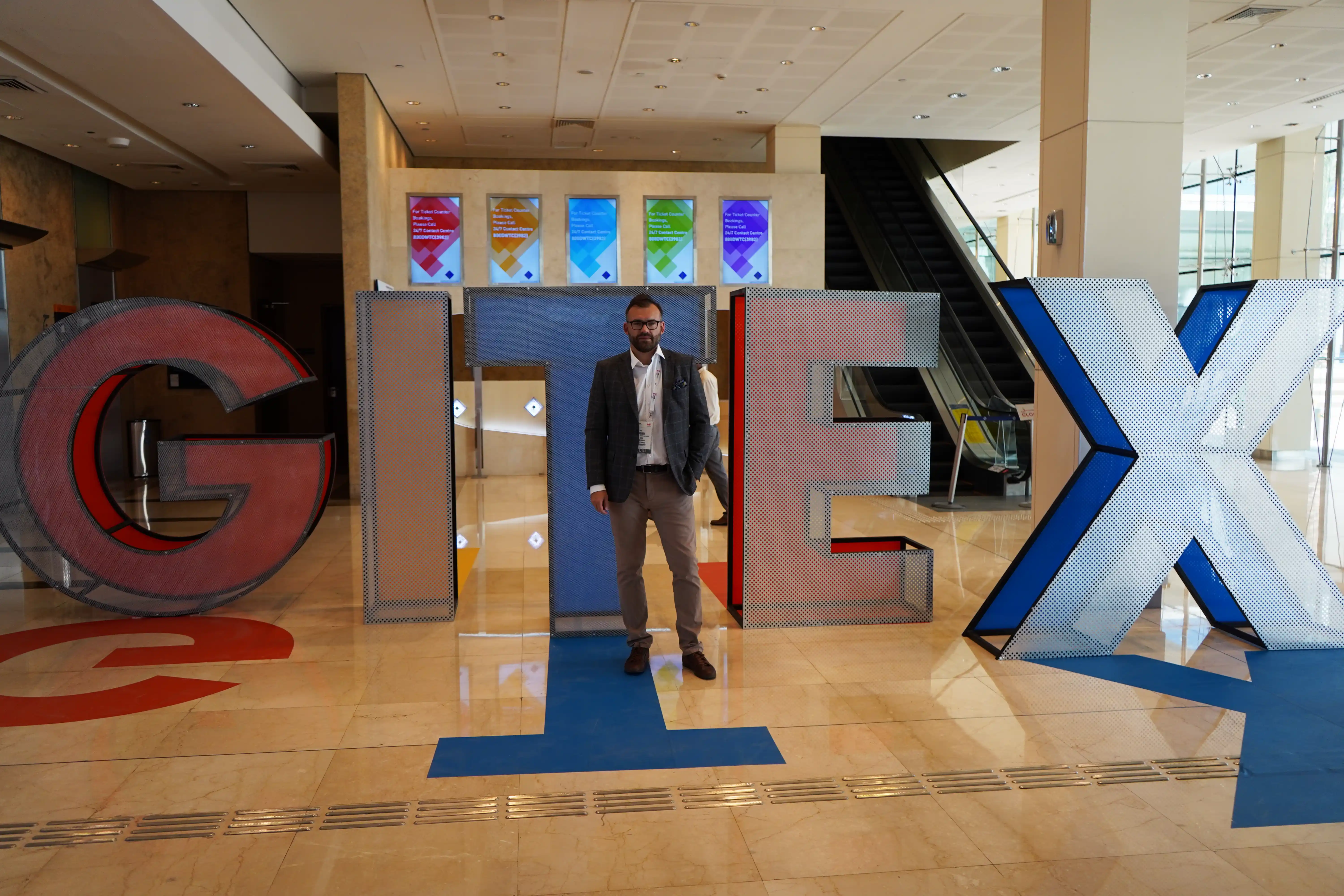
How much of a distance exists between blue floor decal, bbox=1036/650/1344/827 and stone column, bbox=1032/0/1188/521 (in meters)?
1.41

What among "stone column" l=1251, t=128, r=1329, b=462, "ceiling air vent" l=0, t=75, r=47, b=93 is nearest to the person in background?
"ceiling air vent" l=0, t=75, r=47, b=93

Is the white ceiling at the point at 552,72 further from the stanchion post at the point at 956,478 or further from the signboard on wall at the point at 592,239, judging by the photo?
the stanchion post at the point at 956,478

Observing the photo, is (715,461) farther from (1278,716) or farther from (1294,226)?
(1294,226)

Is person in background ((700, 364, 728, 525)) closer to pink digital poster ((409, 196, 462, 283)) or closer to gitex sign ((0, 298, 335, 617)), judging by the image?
gitex sign ((0, 298, 335, 617))

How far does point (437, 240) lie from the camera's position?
1175 centimetres

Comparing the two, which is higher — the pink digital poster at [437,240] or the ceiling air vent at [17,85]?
the ceiling air vent at [17,85]

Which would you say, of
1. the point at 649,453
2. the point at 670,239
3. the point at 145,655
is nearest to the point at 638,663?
the point at 649,453

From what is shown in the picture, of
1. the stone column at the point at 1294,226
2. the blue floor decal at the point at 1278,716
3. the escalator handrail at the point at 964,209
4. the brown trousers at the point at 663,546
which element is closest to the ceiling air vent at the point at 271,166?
the brown trousers at the point at 663,546

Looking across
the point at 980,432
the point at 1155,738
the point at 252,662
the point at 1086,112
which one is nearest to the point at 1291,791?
the point at 1155,738

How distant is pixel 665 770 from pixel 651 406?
1593mm

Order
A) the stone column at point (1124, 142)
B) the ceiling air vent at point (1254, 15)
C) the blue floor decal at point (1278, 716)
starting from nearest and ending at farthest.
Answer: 1. the blue floor decal at point (1278, 716)
2. the stone column at point (1124, 142)
3. the ceiling air vent at point (1254, 15)

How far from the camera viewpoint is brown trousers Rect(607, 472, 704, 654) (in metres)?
4.26

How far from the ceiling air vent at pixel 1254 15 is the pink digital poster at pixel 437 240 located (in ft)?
27.1

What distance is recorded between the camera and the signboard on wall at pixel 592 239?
39.7ft
